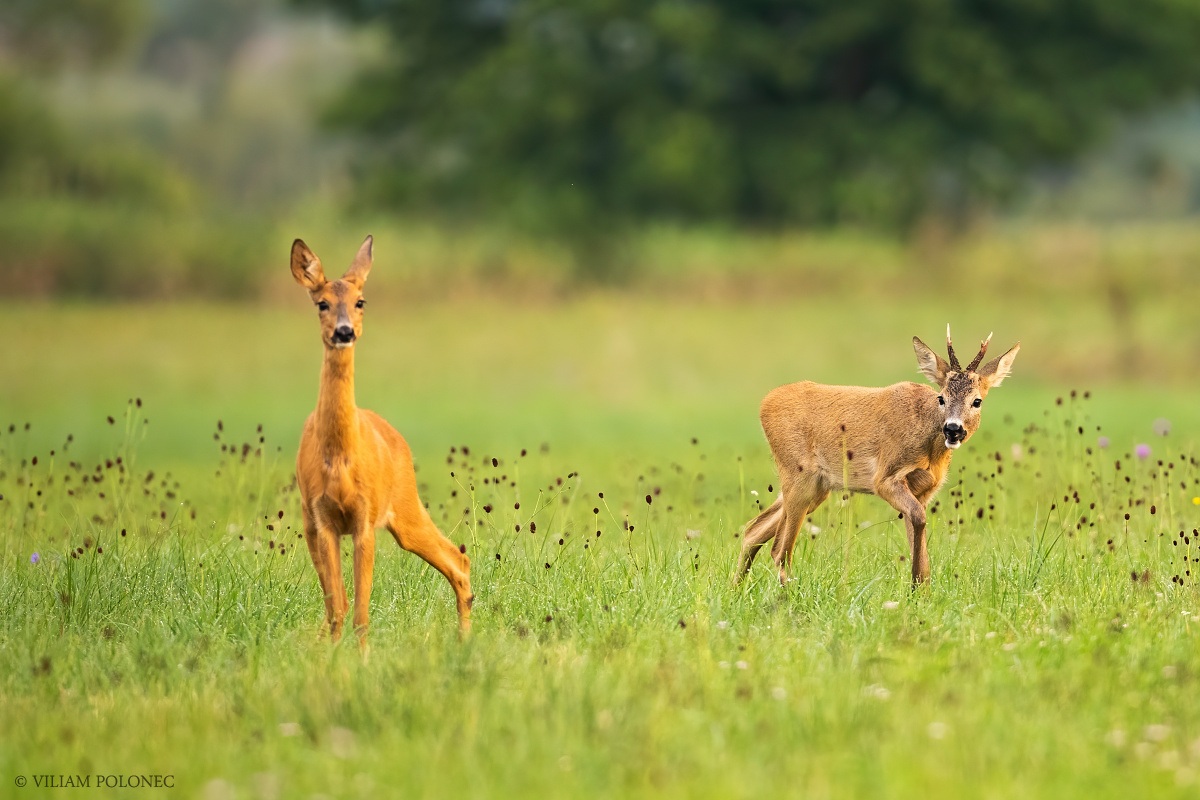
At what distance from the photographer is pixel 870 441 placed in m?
8.16

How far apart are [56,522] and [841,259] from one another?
17.9m

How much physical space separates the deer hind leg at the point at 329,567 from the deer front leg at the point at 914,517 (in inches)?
103

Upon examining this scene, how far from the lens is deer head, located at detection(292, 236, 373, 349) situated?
255 inches

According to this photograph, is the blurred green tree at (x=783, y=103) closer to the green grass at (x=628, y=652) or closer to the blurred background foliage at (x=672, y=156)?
the blurred background foliage at (x=672, y=156)

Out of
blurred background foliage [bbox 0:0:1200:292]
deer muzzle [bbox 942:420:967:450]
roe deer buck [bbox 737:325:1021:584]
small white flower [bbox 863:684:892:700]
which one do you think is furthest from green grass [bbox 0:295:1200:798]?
blurred background foliage [bbox 0:0:1200:292]

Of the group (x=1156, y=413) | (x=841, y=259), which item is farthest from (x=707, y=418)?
(x=841, y=259)

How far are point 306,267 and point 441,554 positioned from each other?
139cm

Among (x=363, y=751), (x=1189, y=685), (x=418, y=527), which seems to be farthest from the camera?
(x=418, y=527)

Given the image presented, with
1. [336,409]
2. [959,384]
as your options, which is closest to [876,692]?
[959,384]

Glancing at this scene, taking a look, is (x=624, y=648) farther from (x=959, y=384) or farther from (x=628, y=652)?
(x=959, y=384)

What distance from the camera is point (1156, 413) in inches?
719

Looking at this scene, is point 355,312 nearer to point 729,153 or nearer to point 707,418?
point 707,418

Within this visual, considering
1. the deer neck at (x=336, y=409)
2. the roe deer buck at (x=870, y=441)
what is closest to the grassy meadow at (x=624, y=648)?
the roe deer buck at (x=870, y=441)

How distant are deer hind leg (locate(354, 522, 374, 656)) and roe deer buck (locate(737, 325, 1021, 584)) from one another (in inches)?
83.6
